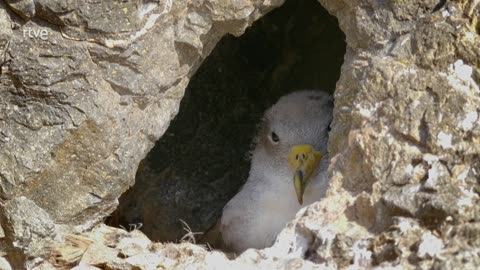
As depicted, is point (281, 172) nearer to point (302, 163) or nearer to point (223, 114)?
point (302, 163)

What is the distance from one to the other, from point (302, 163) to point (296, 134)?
0.32 metres

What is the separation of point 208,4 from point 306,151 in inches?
36.5

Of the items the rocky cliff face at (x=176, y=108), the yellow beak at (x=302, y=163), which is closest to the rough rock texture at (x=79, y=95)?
the rocky cliff face at (x=176, y=108)

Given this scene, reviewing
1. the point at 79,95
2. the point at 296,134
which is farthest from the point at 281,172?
the point at 79,95

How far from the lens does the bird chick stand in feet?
12.1

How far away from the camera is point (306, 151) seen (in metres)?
3.73

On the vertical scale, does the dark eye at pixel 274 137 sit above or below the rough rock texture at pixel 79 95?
above

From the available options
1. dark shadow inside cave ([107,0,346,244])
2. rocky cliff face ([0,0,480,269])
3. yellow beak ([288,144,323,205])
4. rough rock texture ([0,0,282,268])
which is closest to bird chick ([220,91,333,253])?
yellow beak ([288,144,323,205])

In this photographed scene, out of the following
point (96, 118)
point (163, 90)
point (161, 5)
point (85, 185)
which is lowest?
point (85, 185)

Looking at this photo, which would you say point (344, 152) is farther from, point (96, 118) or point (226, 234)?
point (226, 234)

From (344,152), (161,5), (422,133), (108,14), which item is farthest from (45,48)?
(422,133)

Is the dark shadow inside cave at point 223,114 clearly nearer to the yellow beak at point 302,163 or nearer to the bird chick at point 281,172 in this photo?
the bird chick at point 281,172

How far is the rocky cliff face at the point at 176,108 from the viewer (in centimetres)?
251

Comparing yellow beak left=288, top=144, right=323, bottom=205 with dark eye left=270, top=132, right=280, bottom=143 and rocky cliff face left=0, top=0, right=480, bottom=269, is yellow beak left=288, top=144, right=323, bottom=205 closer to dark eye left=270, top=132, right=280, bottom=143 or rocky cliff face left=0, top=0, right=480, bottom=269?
dark eye left=270, top=132, right=280, bottom=143
